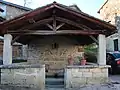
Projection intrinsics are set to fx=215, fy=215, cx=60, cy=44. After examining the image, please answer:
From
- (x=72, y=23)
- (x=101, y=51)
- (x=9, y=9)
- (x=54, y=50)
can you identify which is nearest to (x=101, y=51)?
(x=101, y=51)

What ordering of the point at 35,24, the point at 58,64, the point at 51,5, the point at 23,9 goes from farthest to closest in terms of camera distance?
the point at 23,9 < the point at 58,64 < the point at 35,24 < the point at 51,5

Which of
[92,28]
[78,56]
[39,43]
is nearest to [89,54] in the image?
[78,56]

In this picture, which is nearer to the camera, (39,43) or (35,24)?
(35,24)

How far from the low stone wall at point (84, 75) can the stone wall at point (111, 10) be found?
14671mm

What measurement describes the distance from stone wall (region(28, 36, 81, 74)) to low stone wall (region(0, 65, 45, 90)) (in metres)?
3.55

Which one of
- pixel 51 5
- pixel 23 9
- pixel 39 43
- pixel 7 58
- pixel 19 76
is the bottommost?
pixel 19 76

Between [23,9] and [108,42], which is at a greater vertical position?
[23,9]

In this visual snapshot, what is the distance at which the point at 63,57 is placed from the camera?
13117mm

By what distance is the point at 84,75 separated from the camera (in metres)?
9.46

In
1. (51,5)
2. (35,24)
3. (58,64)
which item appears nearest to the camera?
(51,5)

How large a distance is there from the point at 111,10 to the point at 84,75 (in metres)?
16.6

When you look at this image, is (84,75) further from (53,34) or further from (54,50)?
(54,50)

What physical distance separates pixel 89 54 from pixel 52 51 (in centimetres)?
696

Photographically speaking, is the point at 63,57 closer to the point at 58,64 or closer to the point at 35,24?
the point at 58,64
